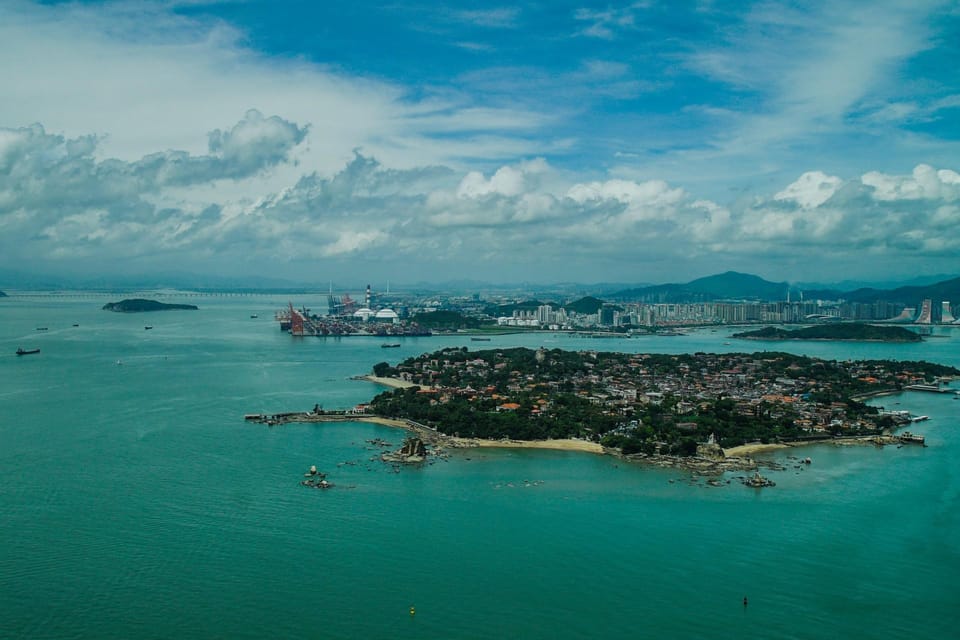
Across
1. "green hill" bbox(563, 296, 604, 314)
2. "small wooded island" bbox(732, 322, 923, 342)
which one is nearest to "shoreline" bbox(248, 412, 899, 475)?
"small wooded island" bbox(732, 322, 923, 342)

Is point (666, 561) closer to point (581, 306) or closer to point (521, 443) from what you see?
point (521, 443)

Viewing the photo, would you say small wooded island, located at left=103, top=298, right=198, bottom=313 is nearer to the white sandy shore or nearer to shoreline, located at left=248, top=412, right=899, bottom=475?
shoreline, located at left=248, top=412, right=899, bottom=475

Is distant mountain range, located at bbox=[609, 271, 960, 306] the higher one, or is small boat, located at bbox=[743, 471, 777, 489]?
distant mountain range, located at bbox=[609, 271, 960, 306]

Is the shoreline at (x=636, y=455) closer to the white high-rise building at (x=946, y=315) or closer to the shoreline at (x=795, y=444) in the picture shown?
the shoreline at (x=795, y=444)

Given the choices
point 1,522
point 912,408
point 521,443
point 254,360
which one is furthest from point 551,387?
point 1,522

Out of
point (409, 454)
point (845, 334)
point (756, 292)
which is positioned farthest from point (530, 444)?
point (756, 292)

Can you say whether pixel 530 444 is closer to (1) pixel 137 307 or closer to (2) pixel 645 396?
(2) pixel 645 396
